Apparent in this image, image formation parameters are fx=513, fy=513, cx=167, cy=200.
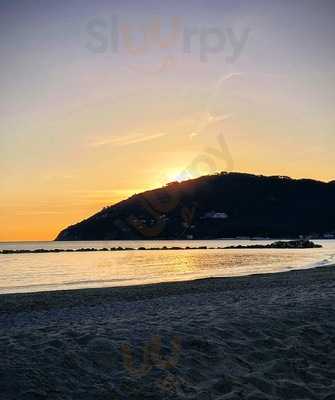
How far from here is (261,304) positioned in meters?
16.4

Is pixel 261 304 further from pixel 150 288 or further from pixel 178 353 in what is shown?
pixel 150 288

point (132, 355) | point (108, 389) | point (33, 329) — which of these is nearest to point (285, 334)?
point (132, 355)

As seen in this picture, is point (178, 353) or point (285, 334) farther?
point (285, 334)

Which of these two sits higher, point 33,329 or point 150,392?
point 33,329

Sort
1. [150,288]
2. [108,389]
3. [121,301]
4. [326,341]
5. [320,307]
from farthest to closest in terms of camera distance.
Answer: [150,288]
[121,301]
[320,307]
[326,341]
[108,389]

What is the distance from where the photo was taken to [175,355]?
10.9 m

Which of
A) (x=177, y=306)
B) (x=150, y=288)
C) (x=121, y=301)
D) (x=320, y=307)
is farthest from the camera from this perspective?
(x=150, y=288)

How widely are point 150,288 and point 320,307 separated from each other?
14399 mm

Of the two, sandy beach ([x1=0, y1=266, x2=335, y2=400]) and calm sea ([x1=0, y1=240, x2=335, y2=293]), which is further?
calm sea ([x1=0, y1=240, x2=335, y2=293])

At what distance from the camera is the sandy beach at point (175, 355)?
9.41 meters

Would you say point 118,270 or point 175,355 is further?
point 118,270

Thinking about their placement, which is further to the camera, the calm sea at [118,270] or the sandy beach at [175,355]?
the calm sea at [118,270]

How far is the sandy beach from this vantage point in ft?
30.9

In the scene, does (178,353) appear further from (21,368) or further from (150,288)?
(150,288)
